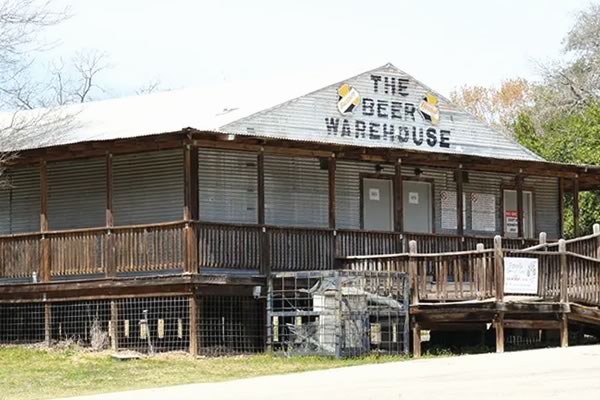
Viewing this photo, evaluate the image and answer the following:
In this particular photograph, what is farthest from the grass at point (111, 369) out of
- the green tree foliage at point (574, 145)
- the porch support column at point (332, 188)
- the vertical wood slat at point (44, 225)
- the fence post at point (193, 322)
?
the green tree foliage at point (574, 145)

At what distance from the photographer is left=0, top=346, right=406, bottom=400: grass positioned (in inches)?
912

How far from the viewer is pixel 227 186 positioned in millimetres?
30359

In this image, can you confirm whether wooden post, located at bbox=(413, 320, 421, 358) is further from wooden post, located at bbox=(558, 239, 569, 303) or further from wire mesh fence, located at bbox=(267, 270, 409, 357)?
wooden post, located at bbox=(558, 239, 569, 303)

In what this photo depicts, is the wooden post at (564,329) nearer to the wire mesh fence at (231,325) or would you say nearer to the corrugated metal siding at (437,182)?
the wire mesh fence at (231,325)

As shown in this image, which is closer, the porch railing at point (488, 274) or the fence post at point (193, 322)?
the porch railing at point (488, 274)

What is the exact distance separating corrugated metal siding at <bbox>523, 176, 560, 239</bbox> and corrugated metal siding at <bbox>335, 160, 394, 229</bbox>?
5677mm

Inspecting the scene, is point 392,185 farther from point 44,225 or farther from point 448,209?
point 44,225

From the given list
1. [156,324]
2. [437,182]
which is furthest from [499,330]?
[437,182]

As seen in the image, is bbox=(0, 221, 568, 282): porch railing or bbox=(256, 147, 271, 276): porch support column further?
bbox=(256, 147, 271, 276): porch support column

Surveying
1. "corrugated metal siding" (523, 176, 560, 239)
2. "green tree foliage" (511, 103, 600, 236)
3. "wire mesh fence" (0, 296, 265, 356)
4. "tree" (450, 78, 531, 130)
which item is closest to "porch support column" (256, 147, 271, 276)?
"wire mesh fence" (0, 296, 265, 356)

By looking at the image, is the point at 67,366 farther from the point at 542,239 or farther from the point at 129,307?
the point at 542,239

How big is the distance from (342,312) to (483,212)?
31.9ft

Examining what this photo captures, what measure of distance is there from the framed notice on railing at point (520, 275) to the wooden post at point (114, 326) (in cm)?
756

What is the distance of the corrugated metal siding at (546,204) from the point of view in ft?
121
